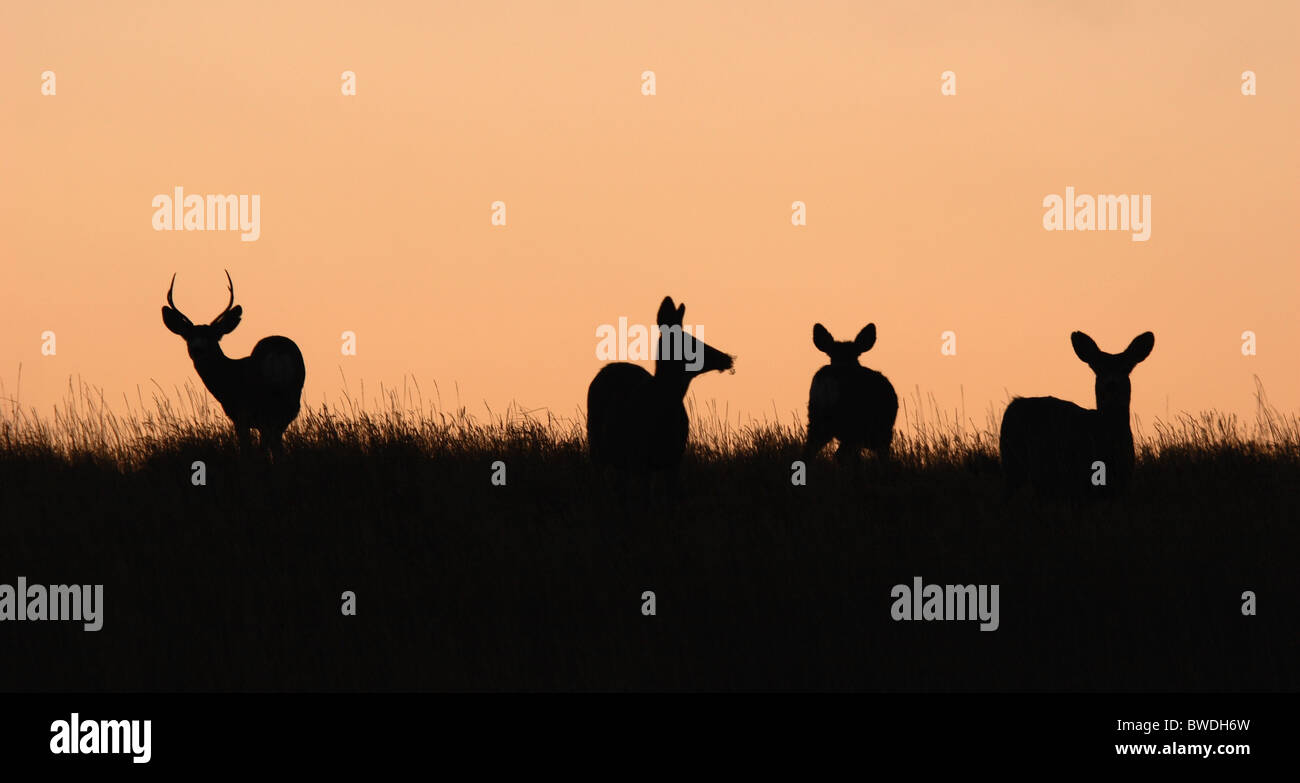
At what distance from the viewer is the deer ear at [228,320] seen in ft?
45.8

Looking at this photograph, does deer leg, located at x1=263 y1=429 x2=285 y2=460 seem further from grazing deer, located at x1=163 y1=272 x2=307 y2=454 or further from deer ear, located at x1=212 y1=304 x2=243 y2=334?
deer ear, located at x1=212 y1=304 x2=243 y2=334

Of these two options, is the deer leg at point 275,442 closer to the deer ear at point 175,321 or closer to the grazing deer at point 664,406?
the deer ear at point 175,321

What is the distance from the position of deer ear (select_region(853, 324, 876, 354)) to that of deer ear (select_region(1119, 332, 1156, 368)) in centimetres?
248

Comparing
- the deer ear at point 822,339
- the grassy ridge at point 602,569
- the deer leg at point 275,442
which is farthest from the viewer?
the deer ear at point 822,339

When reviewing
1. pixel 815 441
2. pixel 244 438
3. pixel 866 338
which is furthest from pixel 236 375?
pixel 866 338

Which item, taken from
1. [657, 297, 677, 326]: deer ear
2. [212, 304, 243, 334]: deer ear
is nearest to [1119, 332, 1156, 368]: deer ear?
[657, 297, 677, 326]: deer ear

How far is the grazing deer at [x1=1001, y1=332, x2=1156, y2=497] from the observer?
11.1 metres

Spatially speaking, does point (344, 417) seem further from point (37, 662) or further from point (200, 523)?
point (37, 662)

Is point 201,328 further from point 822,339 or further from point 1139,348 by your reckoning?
point 1139,348

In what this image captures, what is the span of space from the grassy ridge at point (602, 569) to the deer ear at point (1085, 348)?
1.12 m

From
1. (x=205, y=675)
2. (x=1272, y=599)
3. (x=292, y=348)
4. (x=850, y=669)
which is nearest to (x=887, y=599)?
(x=850, y=669)

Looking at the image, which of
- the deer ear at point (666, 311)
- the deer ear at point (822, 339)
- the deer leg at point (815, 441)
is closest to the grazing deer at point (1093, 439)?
the deer leg at point (815, 441)

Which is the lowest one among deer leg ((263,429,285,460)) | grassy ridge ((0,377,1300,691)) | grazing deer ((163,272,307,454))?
grassy ridge ((0,377,1300,691))

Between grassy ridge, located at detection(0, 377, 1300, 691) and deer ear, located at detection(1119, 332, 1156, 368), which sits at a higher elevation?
deer ear, located at detection(1119, 332, 1156, 368)
